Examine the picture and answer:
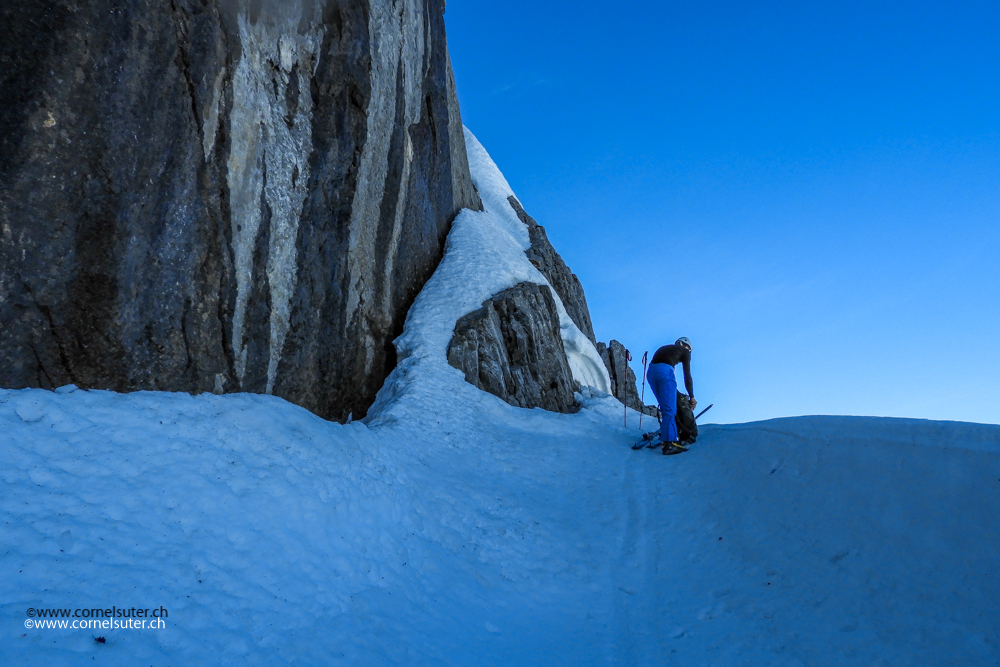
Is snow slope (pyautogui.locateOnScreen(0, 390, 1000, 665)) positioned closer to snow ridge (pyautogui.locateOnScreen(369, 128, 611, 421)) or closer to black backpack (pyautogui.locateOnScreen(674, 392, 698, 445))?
black backpack (pyautogui.locateOnScreen(674, 392, 698, 445))

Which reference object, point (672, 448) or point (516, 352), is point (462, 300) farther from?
point (672, 448)

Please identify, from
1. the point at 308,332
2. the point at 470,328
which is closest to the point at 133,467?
the point at 308,332

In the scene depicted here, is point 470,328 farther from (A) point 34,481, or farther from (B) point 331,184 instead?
(A) point 34,481

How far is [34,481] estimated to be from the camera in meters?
4.93

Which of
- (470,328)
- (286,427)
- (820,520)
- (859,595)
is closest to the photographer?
(859,595)

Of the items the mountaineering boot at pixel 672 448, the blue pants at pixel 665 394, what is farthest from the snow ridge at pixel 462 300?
the mountaineering boot at pixel 672 448

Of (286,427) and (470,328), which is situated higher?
(470,328)

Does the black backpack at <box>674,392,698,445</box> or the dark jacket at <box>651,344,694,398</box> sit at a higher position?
the dark jacket at <box>651,344,694,398</box>

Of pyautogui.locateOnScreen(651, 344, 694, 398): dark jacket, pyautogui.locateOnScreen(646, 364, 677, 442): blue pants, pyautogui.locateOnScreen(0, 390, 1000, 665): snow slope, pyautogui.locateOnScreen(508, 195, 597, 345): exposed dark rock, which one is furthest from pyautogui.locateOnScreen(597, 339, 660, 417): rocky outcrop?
pyautogui.locateOnScreen(0, 390, 1000, 665): snow slope

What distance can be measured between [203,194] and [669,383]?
31.1 feet

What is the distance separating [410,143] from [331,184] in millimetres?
4262

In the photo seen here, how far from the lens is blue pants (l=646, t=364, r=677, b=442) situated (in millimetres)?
11148

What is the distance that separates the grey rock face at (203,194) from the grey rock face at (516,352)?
2.12 meters

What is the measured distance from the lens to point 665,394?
1139cm
